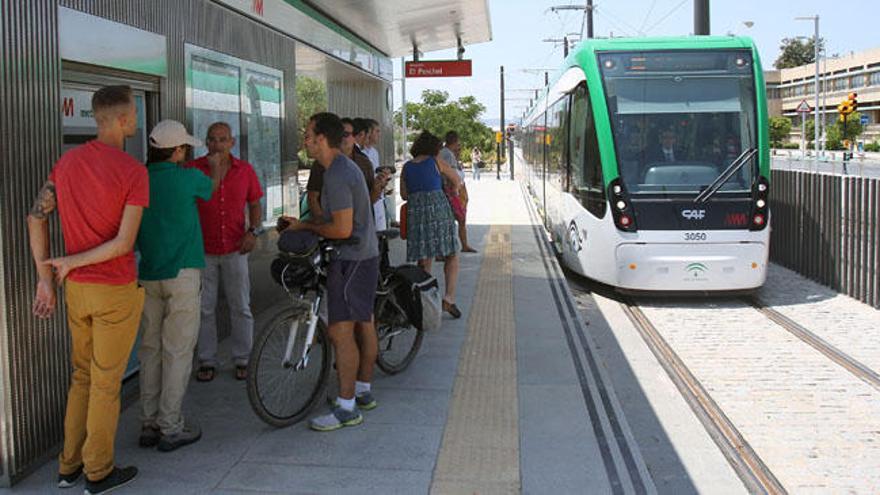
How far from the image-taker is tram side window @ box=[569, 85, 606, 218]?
10.1 metres

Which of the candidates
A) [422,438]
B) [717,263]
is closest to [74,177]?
[422,438]

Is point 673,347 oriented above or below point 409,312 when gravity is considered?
below

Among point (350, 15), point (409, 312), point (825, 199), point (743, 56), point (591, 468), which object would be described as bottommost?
point (591, 468)

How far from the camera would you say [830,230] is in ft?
34.6

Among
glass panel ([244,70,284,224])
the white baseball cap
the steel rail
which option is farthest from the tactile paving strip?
glass panel ([244,70,284,224])

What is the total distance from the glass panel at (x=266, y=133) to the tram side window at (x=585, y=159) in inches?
137

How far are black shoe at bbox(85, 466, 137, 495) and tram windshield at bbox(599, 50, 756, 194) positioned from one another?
6722 mm

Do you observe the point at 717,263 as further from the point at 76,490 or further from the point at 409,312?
the point at 76,490

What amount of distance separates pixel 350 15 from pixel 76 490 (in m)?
8.61

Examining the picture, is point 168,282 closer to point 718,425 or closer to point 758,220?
point 718,425

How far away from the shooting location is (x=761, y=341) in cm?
809

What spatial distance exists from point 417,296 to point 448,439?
1.40m

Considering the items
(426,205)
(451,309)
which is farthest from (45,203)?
(451,309)

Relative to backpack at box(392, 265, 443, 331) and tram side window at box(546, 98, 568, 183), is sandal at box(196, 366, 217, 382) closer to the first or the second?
backpack at box(392, 265, 443, 331)
